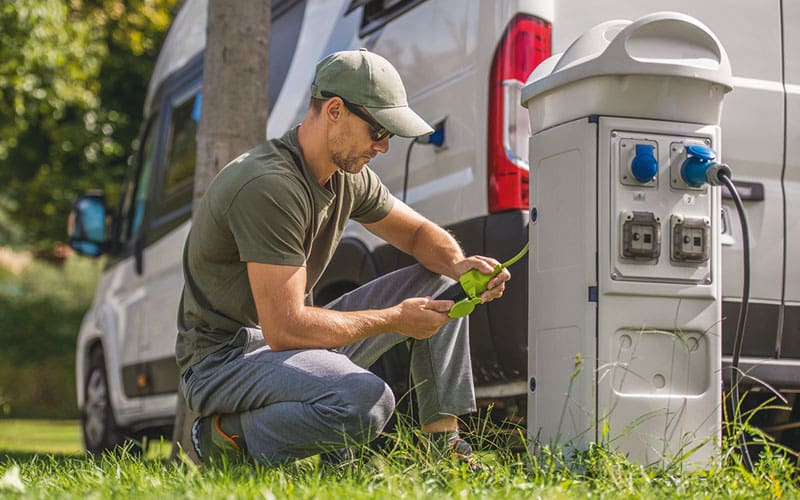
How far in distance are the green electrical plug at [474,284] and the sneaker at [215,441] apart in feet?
2.75

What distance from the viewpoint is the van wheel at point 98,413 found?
24.3 feet

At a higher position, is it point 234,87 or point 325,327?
point 234,87

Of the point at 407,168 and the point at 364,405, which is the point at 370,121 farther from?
the point at 364,405

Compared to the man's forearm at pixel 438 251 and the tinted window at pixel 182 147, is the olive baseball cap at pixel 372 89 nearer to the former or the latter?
the man's forearm at pixel 438 251

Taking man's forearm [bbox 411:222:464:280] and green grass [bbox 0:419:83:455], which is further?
green grass [bbox 0:419:83:455]

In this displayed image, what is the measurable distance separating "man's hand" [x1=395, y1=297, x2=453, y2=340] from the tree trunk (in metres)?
1.76

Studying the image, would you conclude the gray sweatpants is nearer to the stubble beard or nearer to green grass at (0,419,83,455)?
the stubble beard

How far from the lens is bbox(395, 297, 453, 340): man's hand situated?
3.45 meters

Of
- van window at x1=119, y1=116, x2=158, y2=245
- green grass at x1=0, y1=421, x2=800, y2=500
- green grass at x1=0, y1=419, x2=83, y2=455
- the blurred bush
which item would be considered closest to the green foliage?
green grass at x1=0, y1=419, x2=83, y2=455

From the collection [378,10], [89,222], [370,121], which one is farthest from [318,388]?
[89,222]

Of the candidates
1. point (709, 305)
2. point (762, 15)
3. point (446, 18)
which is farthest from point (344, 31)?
point (709, 305)

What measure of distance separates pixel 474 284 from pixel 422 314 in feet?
0.70

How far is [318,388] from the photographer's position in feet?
11.2

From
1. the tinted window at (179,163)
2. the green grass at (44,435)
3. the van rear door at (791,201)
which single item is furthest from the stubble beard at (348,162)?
the green grass at (44,435)
